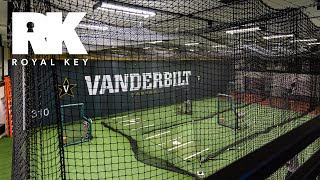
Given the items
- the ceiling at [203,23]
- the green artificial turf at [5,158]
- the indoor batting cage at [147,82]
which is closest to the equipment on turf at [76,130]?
the indoor batting cage at [147,82]

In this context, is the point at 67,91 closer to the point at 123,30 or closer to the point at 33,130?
the point at 123,30

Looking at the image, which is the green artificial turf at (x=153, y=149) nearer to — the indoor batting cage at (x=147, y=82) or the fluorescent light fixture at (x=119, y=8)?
the indoor batting cage at (x=147, y=82)

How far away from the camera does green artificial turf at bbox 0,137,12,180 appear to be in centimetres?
468

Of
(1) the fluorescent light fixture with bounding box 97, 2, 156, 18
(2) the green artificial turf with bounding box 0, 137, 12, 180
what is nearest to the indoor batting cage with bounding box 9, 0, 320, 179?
(1) the fluorescent light fixture with bounding box 97, 2, 156, 18

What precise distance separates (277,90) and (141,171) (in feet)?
26.6

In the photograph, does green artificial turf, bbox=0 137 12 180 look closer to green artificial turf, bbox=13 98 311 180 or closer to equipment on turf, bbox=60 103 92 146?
green artificial turf, bbox=13 98 311 180

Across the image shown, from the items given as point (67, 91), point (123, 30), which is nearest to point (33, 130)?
point (123, 30)

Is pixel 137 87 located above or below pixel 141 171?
above

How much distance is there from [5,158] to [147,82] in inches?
214

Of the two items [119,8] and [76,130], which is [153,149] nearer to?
[76,130]

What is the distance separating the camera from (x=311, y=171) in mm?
800

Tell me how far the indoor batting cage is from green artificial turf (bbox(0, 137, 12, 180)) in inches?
28.0

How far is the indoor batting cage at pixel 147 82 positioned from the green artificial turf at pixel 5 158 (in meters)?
0.71

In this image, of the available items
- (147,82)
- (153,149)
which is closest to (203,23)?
(147,82)
